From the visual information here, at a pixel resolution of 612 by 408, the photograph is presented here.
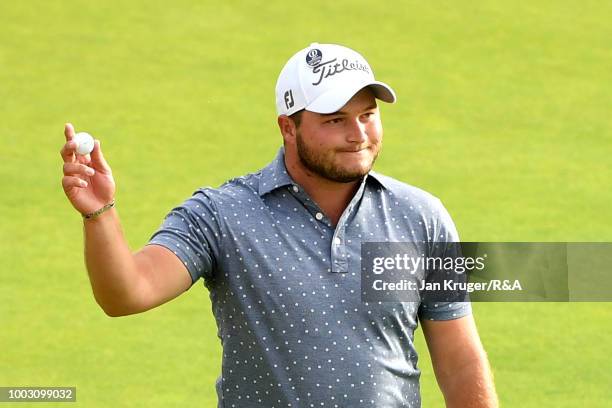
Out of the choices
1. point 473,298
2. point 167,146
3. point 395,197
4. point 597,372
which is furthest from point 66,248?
point 395,197

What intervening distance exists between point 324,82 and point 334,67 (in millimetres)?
98

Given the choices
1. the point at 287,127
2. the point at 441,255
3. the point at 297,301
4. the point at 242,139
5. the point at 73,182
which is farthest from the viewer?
the point at 242,139

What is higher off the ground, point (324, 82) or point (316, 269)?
point (324, 82)

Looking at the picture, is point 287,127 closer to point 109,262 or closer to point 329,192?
point 329,192

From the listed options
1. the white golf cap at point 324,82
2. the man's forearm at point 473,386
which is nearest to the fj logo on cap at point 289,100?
the white golf cap at point 324,82

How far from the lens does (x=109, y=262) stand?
3.64 meters

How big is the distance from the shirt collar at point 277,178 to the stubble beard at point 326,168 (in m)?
0.06

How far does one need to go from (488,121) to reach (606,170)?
1089mm

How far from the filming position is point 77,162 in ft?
11.8

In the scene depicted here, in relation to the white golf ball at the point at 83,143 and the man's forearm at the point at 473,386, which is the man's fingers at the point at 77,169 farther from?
the man's forearm at the point at 473,386

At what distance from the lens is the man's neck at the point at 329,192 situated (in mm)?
4051

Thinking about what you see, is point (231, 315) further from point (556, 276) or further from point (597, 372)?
point (556, 276)

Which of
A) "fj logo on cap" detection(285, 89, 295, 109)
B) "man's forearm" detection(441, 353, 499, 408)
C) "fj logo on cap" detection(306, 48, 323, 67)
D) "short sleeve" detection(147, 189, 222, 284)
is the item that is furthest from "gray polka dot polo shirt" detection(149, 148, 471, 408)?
"fj logo on cap" detection(306, 48, 323, 67)

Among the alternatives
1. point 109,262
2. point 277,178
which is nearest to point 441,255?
point 277,178
